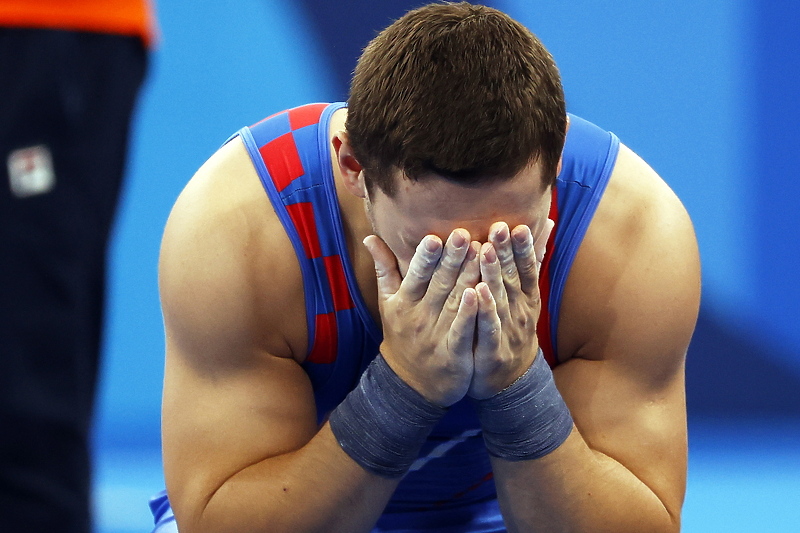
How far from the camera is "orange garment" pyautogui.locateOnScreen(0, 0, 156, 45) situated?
723mm

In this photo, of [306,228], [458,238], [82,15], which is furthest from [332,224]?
[82,15]

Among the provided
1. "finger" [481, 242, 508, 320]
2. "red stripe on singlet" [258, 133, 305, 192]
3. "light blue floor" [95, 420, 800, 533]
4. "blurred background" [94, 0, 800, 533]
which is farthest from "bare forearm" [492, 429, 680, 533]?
"blurred background" [94, 0, 800, 533]

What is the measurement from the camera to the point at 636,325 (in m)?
1.31

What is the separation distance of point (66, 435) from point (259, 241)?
23.1 inches

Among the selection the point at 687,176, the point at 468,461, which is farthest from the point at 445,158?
the point at 687,176

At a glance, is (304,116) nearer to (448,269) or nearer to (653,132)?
(448,269)

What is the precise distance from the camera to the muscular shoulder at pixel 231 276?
128cm

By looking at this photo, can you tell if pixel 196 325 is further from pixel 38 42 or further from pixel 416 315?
pixel 38 42

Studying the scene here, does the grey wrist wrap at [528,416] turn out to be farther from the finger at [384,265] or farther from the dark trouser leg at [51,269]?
the dark trouser leg at [51,269]

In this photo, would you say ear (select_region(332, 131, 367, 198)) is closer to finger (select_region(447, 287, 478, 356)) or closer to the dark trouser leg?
finger (select_region(447, 287, 478, 356))

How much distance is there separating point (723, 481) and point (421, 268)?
156 centimetres

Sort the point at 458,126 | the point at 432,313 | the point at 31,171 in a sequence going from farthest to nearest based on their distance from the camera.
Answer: the point at 432,313 → the point at 458,126 → the point at 31,171

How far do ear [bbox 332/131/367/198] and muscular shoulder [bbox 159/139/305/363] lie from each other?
12 cm

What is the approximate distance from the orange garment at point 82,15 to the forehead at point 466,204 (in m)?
0.38
